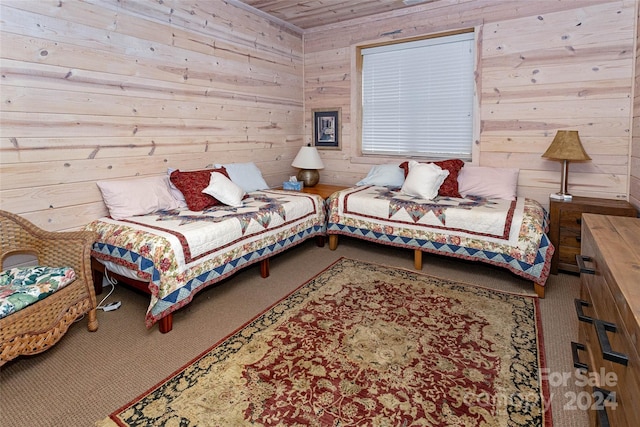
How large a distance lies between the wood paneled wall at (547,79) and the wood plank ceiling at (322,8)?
0.19 metres

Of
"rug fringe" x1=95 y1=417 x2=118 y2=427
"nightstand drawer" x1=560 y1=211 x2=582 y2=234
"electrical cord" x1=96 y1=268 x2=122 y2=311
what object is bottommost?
"rug fringe" x1=95 y1=417 x2=118 y2=427

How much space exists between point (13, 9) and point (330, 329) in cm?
276

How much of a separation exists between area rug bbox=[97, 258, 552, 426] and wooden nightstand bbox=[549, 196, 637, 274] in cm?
64

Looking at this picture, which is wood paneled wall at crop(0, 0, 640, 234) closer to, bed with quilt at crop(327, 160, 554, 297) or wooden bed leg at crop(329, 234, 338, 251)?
bed with quilt at crop(327, 160, 554, 297)

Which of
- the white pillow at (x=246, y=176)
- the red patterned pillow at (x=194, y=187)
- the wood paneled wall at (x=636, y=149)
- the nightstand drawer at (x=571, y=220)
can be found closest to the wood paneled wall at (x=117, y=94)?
the white pillow at (x=246, y=176)

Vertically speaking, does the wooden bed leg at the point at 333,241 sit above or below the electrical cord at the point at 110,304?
above

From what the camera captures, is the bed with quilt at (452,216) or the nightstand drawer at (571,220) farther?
the nightstand drawer at (571,220)

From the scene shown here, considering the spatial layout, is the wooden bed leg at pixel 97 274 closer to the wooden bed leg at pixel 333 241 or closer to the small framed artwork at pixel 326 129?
the wooden bed leg at pixel 333 241

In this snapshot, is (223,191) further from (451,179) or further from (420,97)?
(420,97)

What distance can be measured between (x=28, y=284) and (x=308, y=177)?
2.95m

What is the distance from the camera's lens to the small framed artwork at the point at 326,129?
181 inches

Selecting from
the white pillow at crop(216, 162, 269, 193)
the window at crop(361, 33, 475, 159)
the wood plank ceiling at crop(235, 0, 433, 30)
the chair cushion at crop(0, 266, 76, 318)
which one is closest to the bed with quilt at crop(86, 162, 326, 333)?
the white pillow at crop(216, 162, 269, 193)

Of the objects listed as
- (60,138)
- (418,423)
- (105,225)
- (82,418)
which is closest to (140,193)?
(105,225)

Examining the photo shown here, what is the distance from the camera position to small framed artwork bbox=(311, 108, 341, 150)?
4.59m
